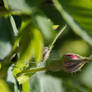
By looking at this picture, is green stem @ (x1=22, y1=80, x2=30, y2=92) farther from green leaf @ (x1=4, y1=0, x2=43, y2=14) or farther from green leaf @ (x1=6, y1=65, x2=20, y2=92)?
green leaf @ (x1=4, y1=0, x2=43, y2=14)

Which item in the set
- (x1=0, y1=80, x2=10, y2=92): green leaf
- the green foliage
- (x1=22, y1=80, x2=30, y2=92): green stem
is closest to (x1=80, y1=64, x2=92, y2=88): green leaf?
the green foliage

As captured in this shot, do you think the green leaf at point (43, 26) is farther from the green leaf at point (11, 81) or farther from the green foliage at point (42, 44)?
the green leaf at point (11, 81)

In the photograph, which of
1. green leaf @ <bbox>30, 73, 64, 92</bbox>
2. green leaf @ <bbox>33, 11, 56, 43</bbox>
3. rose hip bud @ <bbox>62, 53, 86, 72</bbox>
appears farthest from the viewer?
green leaf @ <bbox>30, 73, 64, 92</bbox>

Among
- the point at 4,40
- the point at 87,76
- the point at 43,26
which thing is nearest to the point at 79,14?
the point at 43,26

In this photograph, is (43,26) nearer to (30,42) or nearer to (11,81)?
(30,42)

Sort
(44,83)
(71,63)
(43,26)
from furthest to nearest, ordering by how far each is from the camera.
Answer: (44,83) < (71,63) < (43,26)

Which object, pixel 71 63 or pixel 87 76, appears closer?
pixel 71 63

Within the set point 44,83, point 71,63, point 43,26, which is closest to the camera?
point 43,26
